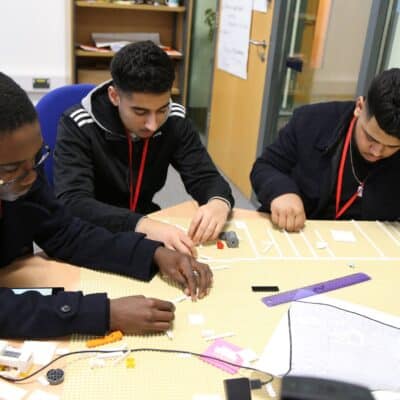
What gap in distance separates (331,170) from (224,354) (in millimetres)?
919

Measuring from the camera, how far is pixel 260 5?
3072 millimetres

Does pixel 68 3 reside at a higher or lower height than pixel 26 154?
higher

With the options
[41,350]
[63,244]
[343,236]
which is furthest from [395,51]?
[41,350]

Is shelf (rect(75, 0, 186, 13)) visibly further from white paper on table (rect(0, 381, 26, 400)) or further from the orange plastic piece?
white paper on table (rect(0, 381, 26, 400))

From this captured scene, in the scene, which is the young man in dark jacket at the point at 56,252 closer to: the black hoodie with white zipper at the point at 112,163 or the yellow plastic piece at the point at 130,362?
the yellow plastic piece at the point at 130,362

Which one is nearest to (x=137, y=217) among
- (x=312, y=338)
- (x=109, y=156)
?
(x=109, y=156)

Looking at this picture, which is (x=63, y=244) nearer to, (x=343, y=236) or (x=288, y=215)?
(x=288, y=215)

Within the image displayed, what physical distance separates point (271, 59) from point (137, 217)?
194 centimetres

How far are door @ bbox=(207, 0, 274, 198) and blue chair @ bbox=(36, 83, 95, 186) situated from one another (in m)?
1.62

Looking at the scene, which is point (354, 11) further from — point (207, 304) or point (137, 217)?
point (207, 304)

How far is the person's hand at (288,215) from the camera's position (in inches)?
58.1

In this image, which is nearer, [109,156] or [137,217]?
[137,217]

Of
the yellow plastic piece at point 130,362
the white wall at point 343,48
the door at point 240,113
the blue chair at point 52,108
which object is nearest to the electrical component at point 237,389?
the yellow plastic piece at point 130,362

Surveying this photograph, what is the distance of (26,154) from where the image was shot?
943 mm
